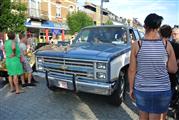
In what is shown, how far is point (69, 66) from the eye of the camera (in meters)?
5.86

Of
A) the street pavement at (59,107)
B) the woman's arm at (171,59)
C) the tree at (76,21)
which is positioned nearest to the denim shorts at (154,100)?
the woman's arm at (171,59)

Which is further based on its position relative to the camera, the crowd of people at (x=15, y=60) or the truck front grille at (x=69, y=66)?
the crowd of people at (x=15, y=60)

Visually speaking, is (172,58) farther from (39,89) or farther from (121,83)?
(39,89)

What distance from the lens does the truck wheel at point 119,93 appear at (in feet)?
19.6

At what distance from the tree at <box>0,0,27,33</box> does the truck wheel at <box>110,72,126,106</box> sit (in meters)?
12.5

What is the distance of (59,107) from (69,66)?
100 centimetres

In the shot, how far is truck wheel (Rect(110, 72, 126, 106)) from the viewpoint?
5.98 m

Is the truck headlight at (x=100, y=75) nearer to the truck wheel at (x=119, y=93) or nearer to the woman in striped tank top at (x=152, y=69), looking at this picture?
the truck wheel at (x=119, y=93)

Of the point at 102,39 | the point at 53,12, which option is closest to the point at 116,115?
the point at 102,39

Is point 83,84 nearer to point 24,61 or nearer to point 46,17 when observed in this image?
point 24,61

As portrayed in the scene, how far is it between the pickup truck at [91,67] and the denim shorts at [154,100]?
209 centimetres

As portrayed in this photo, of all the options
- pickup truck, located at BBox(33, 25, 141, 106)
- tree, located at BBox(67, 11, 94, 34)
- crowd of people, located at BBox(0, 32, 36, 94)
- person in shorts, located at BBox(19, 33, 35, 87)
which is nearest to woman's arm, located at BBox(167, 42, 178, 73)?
pickup truck, located at BBox(33, 25, 141, 106)

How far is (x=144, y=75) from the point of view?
10.7ft

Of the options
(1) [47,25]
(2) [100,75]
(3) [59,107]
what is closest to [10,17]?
(3) [59,107]
